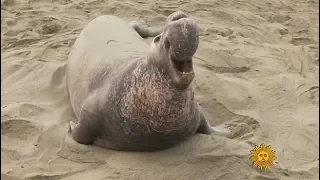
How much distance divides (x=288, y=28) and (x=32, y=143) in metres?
3.00

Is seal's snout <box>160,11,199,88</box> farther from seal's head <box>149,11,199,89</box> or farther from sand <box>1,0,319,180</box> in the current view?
sand <box>1,0,319,180</box>

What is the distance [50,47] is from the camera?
4.24 metres

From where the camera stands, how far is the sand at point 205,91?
2.71 m

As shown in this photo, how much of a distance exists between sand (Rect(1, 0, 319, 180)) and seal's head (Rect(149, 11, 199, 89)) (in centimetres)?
60

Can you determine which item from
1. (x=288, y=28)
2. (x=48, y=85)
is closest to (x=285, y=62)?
(x=288, y=28)

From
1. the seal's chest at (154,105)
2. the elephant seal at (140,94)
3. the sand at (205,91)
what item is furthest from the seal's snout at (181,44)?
the sand at (205,91)

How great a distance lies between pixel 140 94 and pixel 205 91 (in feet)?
3.61

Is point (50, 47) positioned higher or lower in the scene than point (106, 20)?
lower

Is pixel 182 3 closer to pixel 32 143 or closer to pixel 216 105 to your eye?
pixel 216 105

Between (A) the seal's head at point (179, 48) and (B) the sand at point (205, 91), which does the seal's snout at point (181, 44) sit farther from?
(B) the sand at point (205, 91)

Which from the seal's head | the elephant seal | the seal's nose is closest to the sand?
A: the elephant seal

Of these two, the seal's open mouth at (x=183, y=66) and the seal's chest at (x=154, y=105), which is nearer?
the seal's open mouth at (x=183, y=66)

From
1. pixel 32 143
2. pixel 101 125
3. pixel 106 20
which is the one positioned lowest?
pixel 32 143

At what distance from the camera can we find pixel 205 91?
11.5 feet
